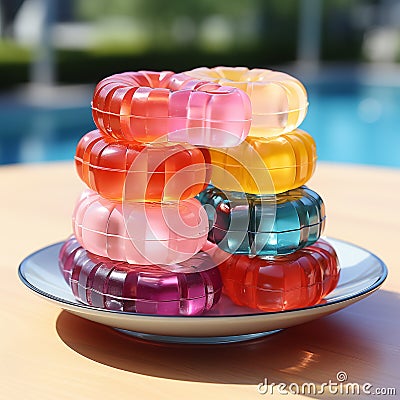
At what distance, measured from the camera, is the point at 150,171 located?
0.82m

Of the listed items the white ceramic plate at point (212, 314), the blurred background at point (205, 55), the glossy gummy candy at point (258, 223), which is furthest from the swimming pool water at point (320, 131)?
the glossy gummy candy at point (258, 223)

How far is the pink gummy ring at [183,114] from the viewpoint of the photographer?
804 millimetres

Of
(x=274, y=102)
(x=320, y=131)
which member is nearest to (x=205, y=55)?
(x=320, y=131)

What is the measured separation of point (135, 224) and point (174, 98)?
0.14 metres

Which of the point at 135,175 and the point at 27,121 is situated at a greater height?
the point at 135,175

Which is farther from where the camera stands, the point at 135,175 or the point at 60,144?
the point at 60,144

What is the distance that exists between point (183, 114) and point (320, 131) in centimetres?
629

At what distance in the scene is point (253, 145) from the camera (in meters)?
0.86

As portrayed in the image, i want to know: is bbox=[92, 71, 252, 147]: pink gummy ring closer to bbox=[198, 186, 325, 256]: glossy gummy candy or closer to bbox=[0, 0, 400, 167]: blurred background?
bbox=[198, 186, 325, 256]: glossy gummy candy

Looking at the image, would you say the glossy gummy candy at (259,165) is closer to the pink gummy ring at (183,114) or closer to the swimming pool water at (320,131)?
the pink gummy ring at (183,114)

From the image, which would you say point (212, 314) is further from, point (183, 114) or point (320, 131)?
point (320, 131)

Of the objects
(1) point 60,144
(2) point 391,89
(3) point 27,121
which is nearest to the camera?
(1) point 60,144

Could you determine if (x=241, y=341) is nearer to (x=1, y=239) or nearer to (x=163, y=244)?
(x=163, y=244)

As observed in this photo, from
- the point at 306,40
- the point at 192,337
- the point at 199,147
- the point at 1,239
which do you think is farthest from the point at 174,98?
the point at 306,40
